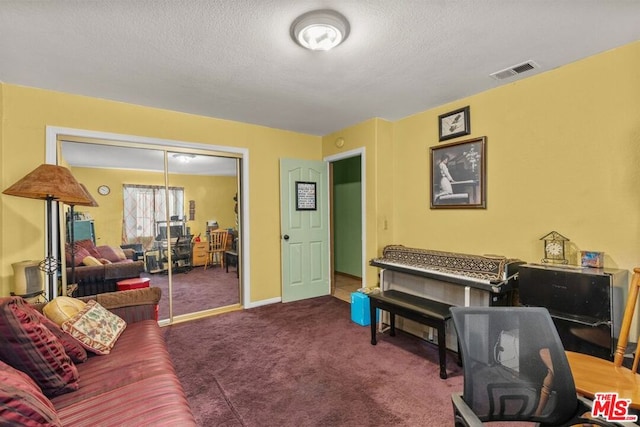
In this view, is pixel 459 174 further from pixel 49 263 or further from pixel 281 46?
pixel 49 263

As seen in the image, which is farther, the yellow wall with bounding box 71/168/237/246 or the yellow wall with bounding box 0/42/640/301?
the yellow wall with bounding box 71/168/237/246

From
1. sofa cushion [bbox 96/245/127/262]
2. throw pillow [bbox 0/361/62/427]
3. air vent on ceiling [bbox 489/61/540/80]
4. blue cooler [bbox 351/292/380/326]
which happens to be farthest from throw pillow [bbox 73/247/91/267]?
air vent on ceiling [bbox 489/61/540/80]

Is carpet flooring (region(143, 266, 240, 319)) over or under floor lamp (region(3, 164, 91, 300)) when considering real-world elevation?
under

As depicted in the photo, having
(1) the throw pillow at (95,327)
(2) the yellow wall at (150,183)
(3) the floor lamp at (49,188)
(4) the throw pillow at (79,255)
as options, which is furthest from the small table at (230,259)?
(1) the throw pillow at (95,327)

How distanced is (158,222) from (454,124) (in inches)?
143

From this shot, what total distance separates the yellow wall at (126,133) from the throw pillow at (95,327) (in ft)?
4.29

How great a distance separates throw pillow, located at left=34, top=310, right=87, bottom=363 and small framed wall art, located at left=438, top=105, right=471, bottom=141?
360 centimetres

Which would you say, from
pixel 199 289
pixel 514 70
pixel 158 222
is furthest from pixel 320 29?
pixel 199 289

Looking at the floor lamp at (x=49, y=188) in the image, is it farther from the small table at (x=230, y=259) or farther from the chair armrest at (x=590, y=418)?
the chair armrest at (x=590, y=418)

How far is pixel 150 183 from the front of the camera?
3.48 m

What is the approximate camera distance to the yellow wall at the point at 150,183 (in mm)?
3229

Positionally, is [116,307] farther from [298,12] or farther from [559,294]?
[559,294]

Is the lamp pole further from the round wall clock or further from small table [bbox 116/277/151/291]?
the round wall clock

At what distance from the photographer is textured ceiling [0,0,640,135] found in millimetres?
1724
